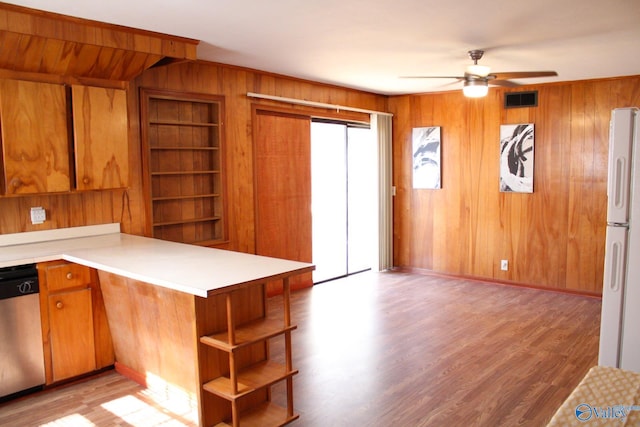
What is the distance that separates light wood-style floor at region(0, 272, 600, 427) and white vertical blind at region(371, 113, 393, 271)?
4.47 ft

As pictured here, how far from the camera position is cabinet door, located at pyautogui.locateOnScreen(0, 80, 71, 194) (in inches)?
130


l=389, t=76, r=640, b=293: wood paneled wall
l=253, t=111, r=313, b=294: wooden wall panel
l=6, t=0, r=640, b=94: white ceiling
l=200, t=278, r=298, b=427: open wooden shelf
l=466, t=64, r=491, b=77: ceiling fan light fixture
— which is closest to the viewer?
l=200, t=278, r=298, b=427: open wooden shelf

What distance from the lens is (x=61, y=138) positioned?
140 inches

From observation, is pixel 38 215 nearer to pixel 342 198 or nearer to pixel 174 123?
pixel 174 123

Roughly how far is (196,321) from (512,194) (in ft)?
15.3

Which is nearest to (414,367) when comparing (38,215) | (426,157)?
(38,215)

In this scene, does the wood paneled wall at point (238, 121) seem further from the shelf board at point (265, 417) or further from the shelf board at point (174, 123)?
the shelf board at point (265, 417)

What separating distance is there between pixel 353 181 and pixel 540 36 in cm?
343

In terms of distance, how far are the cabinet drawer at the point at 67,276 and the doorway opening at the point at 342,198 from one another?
3.06 metres

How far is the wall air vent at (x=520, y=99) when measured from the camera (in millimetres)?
5918

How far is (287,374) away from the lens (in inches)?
110

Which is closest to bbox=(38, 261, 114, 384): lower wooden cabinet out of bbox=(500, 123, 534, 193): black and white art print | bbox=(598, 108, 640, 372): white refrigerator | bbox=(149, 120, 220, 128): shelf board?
bbox=(149, 120, 220, 128): shelf board

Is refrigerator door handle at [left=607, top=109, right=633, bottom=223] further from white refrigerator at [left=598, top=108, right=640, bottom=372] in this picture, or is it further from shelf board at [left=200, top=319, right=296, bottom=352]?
shelf board at [left=200, top=319, right=296, bottom=352]

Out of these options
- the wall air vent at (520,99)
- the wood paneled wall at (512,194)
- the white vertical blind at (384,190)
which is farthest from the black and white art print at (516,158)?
the white vertical blind at (384,190)
